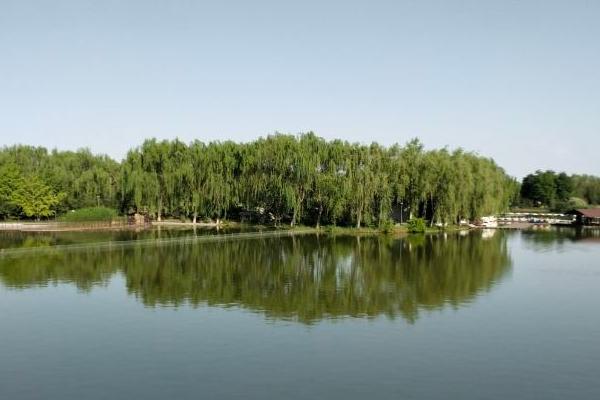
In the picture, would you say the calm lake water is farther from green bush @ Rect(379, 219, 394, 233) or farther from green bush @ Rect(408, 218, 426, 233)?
green bush @ Rect(408, 218, 426, 233)

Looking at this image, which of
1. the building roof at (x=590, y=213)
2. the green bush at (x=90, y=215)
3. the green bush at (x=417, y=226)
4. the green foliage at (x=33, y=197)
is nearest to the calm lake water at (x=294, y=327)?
the green bush at (x=417, y=226)

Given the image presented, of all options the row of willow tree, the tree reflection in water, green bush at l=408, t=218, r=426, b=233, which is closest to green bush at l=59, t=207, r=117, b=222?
the row of willow tree

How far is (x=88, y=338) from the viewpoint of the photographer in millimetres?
19875

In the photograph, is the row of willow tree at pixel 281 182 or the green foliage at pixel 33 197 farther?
the green foliage at pixel 33 197

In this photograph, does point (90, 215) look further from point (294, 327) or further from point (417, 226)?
point (294, 327)

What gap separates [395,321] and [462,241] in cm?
3366

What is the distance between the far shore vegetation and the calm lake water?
2193cm

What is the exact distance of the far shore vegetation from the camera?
61.5 metres

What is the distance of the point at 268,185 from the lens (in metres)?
63.4

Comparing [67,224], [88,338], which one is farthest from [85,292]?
[67,224]

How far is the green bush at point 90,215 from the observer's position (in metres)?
60.8

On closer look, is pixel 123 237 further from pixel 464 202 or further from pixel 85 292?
pixel 464 202

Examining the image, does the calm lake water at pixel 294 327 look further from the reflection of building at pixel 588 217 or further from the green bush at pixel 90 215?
the reflection of building at pixel 588 217

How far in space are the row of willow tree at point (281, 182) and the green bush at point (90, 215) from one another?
3.82m
